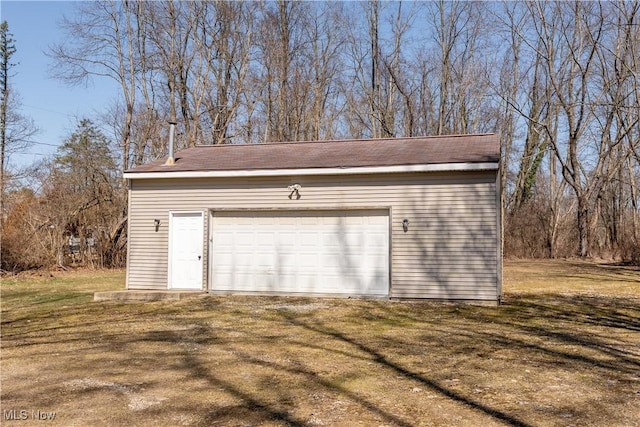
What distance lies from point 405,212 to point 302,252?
99.4 inches

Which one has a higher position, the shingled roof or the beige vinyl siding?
the shingled roof

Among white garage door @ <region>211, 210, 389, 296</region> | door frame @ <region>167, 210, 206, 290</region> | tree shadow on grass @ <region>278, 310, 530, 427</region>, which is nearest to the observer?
tree shadow on grass @ <region>278, 310, 530, 427</region>

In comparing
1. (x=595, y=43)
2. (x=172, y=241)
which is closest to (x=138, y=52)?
(x=172, y=241)

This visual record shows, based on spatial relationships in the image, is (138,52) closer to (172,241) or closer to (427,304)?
(172,241)

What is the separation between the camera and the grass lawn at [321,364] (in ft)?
15.0

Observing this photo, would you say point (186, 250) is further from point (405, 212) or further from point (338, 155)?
point (405, 212)

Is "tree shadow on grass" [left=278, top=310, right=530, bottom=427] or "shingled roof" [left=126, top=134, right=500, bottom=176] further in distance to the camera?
"shingled roof" [left=126, top=134, right=500, bottom=176]

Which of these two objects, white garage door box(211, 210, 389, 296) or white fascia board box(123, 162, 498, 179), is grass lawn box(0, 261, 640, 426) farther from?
white fascia board box(123, 162, 498, 179)

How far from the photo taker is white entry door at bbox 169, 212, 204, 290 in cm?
1302

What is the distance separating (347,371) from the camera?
5.97m

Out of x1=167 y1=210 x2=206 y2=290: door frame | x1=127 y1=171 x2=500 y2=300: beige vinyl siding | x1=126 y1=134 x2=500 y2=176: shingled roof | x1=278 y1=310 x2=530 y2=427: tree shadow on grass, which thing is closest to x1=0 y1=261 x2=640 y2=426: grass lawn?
x1=278 y1=310 x2=530 y2=427: tree shadow on grass

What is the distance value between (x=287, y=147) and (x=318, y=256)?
13.3 ft

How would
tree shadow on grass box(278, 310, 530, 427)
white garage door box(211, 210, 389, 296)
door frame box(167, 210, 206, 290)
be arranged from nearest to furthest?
tree shadow on grass box(278, 310, 530, 427)
white garage door box(211, 210, 389, 296)
door frame box(167, 210, 206, 290)

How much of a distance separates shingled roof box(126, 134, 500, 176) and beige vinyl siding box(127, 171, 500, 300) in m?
0.32
